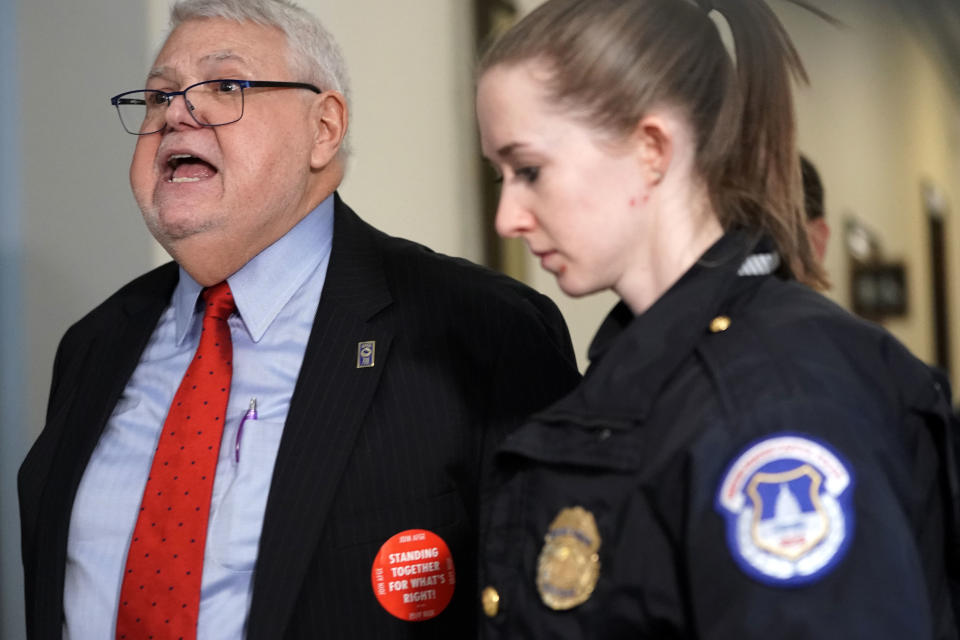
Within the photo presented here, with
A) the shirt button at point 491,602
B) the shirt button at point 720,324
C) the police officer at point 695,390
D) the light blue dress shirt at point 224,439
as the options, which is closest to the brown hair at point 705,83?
the police officer at point 695,390

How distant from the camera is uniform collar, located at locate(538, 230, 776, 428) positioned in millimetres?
1035

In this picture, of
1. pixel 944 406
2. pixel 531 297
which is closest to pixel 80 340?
Result: pixel 531 297

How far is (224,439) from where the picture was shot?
5.39 feet

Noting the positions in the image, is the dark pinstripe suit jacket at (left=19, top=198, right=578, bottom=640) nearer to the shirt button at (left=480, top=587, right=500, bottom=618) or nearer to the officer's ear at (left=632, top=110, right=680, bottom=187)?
the shirt button at (left=480, top=587, right=500, bottom=618)

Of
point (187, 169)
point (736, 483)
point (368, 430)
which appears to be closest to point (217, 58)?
point (187, 169)

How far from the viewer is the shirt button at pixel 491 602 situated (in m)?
1.08

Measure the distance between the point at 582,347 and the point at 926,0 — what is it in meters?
4.94

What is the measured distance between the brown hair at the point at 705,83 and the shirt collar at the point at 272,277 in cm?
71

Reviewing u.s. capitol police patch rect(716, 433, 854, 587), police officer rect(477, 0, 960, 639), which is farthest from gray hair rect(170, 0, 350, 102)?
u.s. capitol police patch rect(716, 433, 854, 587)

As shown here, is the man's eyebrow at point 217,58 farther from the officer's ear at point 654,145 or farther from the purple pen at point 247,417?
the officer's ear at point 654,145

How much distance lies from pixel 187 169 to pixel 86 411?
43cm

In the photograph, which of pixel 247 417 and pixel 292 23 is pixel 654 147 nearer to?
pixel 247 417

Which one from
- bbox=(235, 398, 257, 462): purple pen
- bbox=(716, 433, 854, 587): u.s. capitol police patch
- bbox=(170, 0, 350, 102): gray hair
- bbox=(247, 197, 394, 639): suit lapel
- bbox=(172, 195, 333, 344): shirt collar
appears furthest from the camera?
bbox=(170, 0, 350, 102): gray hair

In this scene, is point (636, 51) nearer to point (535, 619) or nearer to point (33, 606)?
point (535, 619)
